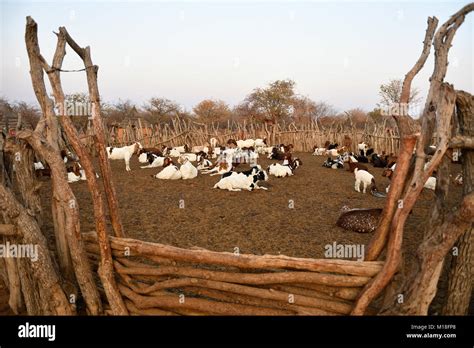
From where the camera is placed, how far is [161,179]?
429 inches

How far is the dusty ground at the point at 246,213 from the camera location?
536 cm

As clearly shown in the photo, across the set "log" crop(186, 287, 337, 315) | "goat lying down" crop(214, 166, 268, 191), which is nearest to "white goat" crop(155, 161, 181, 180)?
"goat lying down" crop(214, 166, 268, 191)

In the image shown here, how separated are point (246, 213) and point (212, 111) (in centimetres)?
4071

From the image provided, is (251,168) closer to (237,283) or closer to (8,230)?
(237,283)

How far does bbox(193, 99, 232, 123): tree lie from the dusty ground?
115ft

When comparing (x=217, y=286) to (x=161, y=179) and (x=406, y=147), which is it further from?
(x=161, y=179)

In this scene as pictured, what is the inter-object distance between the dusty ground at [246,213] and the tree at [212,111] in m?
34.9

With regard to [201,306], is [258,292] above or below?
above

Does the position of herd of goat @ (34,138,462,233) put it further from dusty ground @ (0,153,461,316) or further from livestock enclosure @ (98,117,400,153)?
livestock enclosure @ (98,117,400,153)

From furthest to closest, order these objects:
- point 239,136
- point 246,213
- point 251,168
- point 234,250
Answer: point 239,136 → point 251,168 → point 246,213 → point 234,250

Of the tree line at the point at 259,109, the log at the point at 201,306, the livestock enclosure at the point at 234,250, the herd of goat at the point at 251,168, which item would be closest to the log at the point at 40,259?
the livestock enclosure at the point at 234,250

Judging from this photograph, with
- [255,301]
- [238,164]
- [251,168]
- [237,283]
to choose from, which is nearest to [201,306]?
[237,283]

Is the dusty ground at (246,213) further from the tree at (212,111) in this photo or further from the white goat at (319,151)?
the tree at (212,111)

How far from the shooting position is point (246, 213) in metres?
6.98
